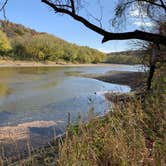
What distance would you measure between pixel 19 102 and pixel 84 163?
11.3m

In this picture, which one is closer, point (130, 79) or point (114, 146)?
point (114, 146)

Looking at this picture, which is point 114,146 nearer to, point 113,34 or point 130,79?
point 113,34

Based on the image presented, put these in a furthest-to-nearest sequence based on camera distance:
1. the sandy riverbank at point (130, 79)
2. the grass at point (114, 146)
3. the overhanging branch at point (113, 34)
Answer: the sandy riverbank at point (130, 79) < the overhanging branch at point (113, 34) < the grass at point (114, 146)

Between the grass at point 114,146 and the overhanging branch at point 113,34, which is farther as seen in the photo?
the overhanging branch at point 113,34

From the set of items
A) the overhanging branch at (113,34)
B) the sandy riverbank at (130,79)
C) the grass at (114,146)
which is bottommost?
the sandy riverbank at (130,79)

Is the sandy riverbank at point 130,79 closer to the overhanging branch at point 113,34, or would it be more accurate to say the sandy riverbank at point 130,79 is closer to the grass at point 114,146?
the overhanging branch at point 113,34

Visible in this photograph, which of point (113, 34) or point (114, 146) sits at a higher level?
point (113, 34)

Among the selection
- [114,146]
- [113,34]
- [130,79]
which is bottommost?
[130,79]

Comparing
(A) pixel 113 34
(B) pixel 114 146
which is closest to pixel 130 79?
(A) pixel 113 34

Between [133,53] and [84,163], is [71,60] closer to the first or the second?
[133,53]

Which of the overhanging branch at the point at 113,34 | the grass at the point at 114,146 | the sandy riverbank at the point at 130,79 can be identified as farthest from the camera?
the sandy riverbank at the point at 130,79

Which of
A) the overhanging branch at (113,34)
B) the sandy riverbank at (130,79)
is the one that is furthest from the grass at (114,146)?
the sandy riverbank at (130,79)

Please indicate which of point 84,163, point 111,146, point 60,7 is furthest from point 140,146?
point 60,7

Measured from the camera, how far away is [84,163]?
2.42 m
